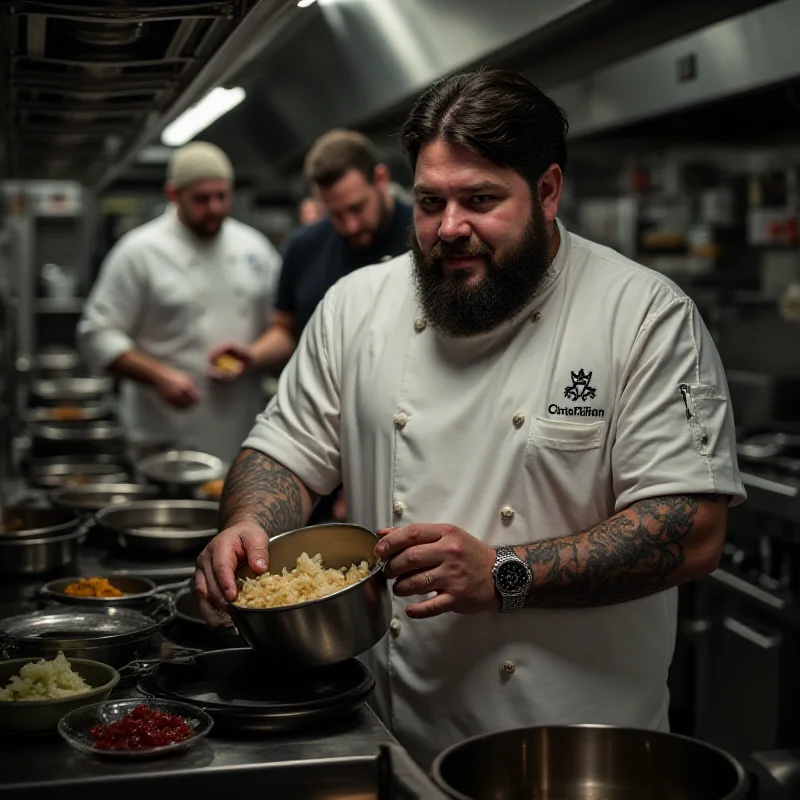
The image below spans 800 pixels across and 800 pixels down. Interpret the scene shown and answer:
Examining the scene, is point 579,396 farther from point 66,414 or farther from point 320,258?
point 66,414

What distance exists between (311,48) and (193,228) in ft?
3.15

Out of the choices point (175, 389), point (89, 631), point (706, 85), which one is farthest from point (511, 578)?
point (175, 389)

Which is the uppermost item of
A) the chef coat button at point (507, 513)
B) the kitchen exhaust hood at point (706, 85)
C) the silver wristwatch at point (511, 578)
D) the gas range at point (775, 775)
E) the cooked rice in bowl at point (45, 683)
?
the kitchen exhaust hood at point (706, 85)

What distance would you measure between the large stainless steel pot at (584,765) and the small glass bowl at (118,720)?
35 cm

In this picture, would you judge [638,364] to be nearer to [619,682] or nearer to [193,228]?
[619,682]

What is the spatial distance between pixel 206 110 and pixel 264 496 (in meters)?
2.18

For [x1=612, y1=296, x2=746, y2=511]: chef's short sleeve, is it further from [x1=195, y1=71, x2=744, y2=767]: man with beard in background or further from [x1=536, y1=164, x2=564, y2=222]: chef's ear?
[x1=536, y1=164, x2=564, y2=222]: chef's ear

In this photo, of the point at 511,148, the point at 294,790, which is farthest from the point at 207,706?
the point at 511,148

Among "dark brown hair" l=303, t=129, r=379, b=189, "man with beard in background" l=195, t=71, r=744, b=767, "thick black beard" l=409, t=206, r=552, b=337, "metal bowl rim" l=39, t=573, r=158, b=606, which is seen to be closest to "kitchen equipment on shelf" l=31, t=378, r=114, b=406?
"dark brown hair" l=303, t=129, r=379, b=189

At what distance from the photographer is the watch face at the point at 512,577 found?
1775mm

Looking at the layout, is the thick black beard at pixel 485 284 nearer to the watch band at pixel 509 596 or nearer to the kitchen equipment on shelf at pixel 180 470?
the watch band at pixel 509 596

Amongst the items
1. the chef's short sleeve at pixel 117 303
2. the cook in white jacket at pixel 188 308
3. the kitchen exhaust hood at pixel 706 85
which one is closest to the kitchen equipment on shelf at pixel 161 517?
the kitchen exhaust hood at pixel 706 85

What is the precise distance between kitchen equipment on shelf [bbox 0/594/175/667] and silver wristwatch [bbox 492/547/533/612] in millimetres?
552

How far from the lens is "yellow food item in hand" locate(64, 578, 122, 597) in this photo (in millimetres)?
2213
